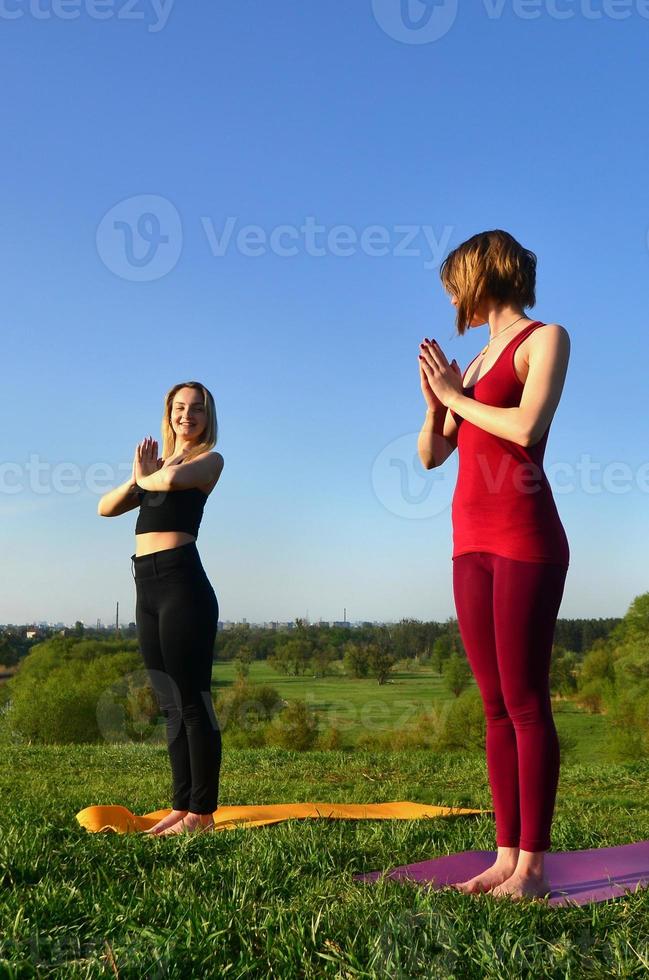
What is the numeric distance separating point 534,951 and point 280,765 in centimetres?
650

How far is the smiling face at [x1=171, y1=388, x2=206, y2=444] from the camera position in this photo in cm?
441

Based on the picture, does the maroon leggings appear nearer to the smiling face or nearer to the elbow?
the elbow

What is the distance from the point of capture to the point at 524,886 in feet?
9.04

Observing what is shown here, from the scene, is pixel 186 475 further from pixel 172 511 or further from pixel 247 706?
pixel 247 706

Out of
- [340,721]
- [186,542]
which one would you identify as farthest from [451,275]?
[340,721]

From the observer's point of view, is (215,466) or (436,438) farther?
(215,466)

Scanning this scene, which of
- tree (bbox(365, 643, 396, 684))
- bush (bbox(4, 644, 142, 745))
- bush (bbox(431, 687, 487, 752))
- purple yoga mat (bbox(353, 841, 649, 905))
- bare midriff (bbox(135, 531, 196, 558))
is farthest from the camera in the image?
tree (bbox(365, 643, 396, 684))

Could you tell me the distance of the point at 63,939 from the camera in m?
2.21

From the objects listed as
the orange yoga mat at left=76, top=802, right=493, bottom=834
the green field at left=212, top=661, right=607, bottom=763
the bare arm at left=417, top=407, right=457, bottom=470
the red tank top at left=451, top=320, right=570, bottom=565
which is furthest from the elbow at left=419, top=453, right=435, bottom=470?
the green field at left=212, top=661, right=607, bottom=763

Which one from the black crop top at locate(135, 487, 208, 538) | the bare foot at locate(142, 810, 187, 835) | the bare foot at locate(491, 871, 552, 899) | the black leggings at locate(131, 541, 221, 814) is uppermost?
the black crop top at locate(135, 487, 208, 538)

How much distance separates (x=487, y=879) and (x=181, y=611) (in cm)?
193

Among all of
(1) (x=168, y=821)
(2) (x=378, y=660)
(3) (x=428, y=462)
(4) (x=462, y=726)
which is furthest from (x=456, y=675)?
(3) (x=428, y=462)

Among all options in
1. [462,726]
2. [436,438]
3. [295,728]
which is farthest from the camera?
[462,726]

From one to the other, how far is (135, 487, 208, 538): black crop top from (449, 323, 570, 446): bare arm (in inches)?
71.9
